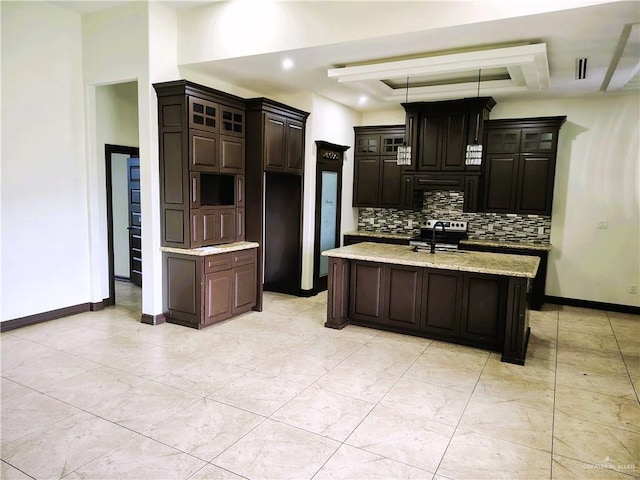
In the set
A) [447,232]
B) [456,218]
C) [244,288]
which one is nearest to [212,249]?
[244,288]

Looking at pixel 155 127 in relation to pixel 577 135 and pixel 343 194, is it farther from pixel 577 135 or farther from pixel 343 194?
pixel 577 135

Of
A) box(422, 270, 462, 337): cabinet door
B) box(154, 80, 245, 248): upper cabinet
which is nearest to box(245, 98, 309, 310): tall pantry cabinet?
box(154, 80, 245, 248): upper cabinet

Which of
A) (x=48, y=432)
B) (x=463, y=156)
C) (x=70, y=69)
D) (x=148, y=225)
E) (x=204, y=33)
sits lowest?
(x=48, y=432)

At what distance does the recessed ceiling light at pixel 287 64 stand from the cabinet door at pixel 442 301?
8.57ft

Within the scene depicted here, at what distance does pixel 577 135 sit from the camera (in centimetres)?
592

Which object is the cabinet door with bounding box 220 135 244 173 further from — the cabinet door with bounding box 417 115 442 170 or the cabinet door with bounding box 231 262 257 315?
the cabinet door with bounding box 417 115 442 170

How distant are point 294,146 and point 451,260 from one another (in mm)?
2609

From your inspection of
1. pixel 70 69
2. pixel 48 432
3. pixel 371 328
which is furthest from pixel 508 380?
pixel 70 69

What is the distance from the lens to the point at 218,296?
15.9 feet

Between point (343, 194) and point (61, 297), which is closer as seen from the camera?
point (61, 297)

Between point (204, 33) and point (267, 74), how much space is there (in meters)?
0.82

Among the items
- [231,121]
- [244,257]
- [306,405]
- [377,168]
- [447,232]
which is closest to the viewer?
[306,405]

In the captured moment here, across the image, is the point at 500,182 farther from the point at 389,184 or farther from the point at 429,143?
the point at 389,184

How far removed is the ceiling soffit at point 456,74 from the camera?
12.7 ft
